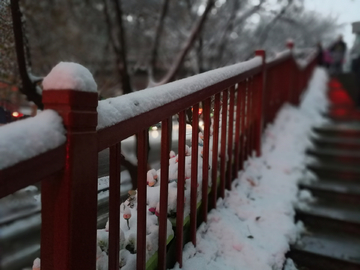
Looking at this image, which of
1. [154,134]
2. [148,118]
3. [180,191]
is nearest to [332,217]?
[180,191]

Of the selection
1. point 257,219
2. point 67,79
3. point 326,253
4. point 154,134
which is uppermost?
point 67,79

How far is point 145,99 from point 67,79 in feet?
1.77

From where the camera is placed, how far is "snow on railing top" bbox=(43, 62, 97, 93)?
3.78ft

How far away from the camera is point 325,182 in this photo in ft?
12.8

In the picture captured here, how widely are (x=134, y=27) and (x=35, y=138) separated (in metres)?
9.30

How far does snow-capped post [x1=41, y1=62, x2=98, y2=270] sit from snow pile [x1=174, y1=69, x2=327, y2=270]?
1.01m

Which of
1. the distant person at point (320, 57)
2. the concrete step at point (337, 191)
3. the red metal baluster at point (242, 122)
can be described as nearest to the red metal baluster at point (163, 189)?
the red metal baluster at point (242, 122)

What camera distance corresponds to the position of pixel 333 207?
335cm

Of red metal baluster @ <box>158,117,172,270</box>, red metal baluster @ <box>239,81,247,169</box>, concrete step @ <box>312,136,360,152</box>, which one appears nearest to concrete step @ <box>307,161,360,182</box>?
concrete step @ <box>312,136,360,152</box>

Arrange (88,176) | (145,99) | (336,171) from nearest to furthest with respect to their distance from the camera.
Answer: (88,176) → (145,99) → (336,171)

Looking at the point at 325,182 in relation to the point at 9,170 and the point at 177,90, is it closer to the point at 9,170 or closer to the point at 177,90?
the point at 177,90

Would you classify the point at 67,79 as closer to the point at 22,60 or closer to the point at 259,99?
the point at 22,60

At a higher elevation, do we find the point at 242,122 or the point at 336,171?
the point at 242,122

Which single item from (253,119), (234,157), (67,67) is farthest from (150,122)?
(253,119)
